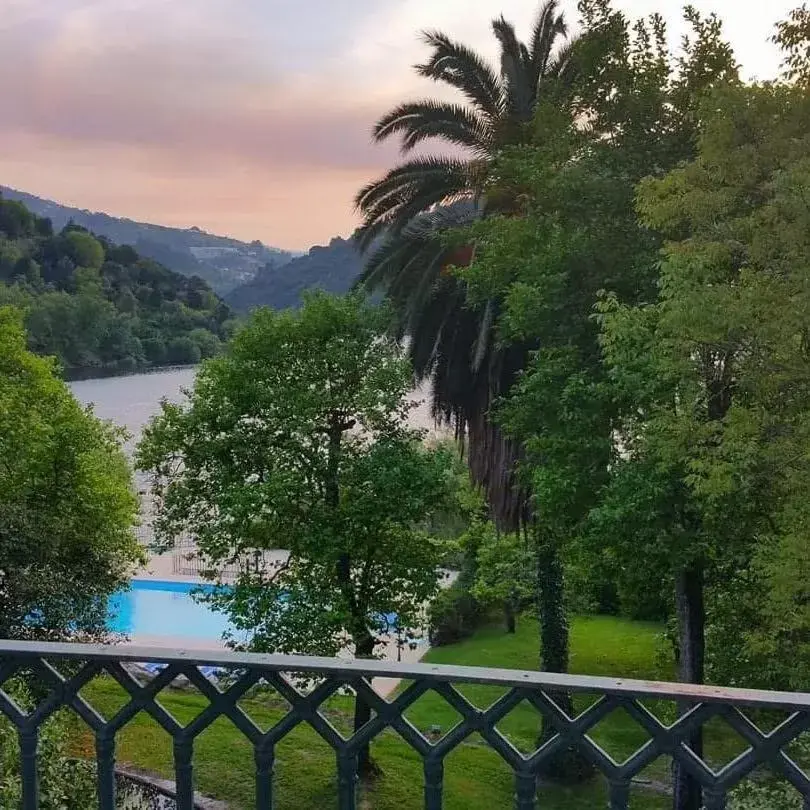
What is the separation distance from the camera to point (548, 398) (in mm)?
9656

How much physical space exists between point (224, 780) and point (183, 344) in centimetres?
3872

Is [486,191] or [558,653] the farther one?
[558,653]

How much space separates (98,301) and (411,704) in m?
46.8

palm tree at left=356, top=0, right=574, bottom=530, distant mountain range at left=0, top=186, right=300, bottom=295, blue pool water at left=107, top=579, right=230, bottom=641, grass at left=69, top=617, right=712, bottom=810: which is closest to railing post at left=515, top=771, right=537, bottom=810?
grass at left=69, top=617, right=712, bottom=810

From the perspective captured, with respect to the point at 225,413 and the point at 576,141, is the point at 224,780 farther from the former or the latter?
the point at 576,141

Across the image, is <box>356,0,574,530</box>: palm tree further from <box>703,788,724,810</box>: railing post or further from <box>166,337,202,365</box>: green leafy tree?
<box>166,337,202,365</box>: green leafy tree

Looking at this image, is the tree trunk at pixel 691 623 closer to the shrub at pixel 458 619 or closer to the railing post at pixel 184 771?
the shrub at pixel 458 619

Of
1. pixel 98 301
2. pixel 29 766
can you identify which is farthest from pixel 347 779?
pixel 98 301

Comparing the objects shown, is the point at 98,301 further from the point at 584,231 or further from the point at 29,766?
the point at 29,766

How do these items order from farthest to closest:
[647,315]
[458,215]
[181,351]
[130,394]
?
[181,351]
[130,394]
[458,215]
[647,315]

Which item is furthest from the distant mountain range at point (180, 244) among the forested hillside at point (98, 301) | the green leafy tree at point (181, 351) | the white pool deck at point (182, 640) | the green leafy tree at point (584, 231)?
the green leafy tree at point (584, 231)

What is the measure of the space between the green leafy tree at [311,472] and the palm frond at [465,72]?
3678 millimetres

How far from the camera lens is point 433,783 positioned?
71.2 inches

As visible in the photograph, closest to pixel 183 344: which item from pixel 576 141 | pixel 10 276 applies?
pixel 10 276
